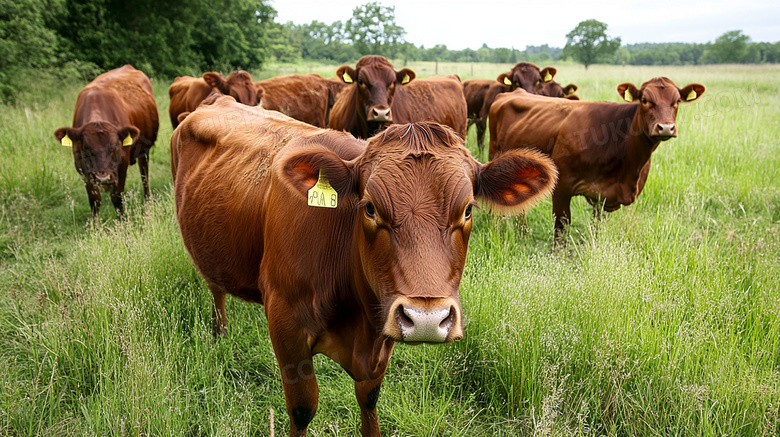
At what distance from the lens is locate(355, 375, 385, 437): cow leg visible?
8.70 feet

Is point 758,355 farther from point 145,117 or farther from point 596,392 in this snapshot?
point 145,117

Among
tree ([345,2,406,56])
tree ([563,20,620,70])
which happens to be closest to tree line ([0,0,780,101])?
tree ([345,2,406,56])

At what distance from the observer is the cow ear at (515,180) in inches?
82.7

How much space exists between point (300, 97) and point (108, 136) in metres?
5.18

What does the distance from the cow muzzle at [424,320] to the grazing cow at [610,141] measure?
13.8ft

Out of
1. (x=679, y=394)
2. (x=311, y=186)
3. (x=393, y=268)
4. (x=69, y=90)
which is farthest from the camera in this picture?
(x=69, y=90)

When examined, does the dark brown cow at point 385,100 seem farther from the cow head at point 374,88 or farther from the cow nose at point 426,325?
the cow nose at point 426,325

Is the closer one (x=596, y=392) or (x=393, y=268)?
(x=393, y=268)

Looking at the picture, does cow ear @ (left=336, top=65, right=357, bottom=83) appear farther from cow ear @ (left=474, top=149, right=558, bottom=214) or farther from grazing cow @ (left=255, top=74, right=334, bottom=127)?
cow ear @ (left=474, top=149, right=558, bottom=214)

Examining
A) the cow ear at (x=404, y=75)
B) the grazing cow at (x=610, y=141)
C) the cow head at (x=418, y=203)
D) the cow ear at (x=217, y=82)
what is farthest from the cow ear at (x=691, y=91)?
the cow ear at (x=217, y=82)

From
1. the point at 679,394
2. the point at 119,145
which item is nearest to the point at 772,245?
the point at 679,394

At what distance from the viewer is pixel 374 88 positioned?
7.06 m

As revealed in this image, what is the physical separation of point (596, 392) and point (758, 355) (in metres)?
1.01

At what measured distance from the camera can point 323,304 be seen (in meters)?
2.26
